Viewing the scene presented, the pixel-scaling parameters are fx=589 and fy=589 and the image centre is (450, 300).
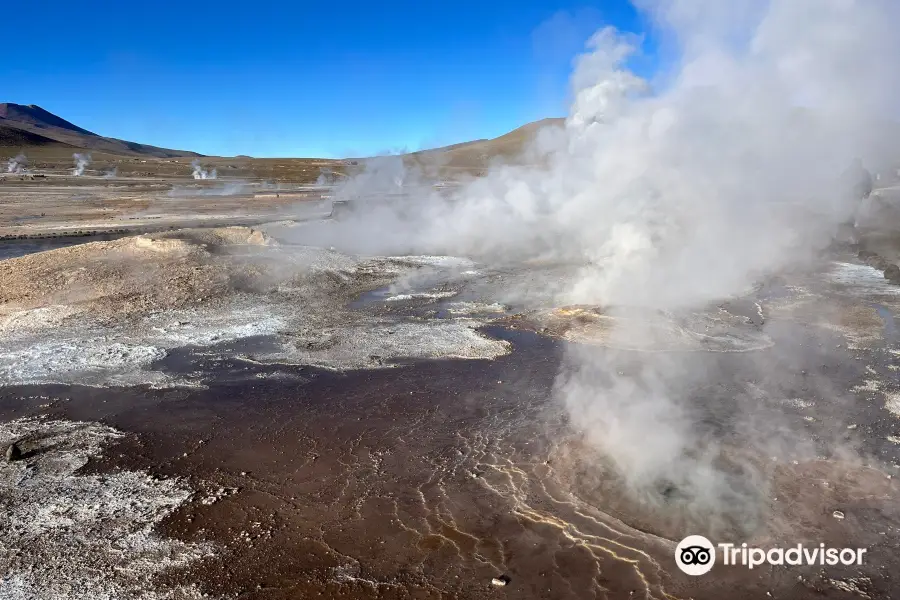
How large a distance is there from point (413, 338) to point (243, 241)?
9989 millimetres

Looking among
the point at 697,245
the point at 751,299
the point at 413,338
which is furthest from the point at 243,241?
the point at 751,299

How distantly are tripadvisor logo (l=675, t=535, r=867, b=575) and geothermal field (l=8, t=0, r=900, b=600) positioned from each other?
2.2 inches

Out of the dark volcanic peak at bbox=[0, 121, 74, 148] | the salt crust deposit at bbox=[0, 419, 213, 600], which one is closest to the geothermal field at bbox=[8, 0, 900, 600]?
the salt crust deposit at bbox=[0, 419, 213, 600]

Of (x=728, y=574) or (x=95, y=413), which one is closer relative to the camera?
(x=728, y=574)

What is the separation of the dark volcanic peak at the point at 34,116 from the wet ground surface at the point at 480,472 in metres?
195

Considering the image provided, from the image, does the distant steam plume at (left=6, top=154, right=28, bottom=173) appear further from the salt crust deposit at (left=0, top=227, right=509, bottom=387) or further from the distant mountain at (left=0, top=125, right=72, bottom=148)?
the salt crust deposit at (left=0, top=227, right=509, bottom=387)

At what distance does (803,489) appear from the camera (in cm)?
532

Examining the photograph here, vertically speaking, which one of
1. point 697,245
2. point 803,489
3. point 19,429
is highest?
point 697,245

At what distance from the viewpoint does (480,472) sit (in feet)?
18.8

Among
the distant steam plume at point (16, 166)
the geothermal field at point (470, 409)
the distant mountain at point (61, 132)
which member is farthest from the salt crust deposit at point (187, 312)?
the distant mountain at point (61, 132)

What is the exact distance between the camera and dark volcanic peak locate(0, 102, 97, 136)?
168 m

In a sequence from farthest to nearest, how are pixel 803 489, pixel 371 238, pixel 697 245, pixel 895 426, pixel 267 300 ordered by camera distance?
pixel 371 238
pixel 697 245
pixel 267 300
pixel 895 426
pixel 803 489

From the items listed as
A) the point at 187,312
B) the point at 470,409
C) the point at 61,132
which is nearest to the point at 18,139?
the point at 61,132

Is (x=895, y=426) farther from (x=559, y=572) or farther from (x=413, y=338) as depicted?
(x=413, y=338)
